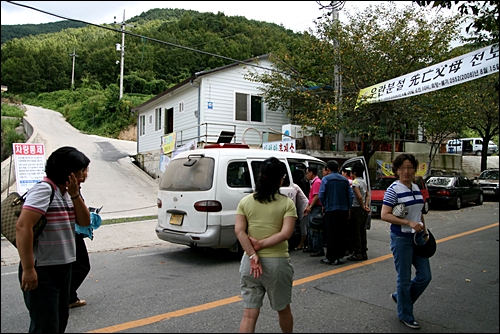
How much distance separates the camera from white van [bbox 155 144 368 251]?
6.45m

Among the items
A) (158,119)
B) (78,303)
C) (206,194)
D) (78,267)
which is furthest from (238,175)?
(158,119)

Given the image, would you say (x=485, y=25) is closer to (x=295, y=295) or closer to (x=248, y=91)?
(x=295, y=295)

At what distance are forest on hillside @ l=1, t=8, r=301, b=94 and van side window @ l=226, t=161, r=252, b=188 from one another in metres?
2.53

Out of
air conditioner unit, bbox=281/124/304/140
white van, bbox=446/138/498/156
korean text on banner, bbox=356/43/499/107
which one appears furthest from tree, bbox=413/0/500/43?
white van, bbox=446/138/498/156

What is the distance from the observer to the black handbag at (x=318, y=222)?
6.89 m

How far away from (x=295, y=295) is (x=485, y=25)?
4701 mm

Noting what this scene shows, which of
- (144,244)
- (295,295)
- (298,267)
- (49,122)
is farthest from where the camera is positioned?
(49,122)

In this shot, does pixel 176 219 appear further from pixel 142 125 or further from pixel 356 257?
pixel 142 125

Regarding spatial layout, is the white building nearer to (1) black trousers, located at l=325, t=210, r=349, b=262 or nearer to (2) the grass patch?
(2) the grass patch

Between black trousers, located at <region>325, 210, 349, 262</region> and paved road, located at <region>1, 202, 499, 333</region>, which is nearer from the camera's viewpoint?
paved road, located at <region>1, 202, 499, 333</region>

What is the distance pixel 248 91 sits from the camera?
1922 centimetres

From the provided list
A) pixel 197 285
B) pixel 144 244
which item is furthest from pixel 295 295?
pixel 144 244

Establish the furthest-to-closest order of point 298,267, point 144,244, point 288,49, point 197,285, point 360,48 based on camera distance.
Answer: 1. point 288,49
2. point 360,48
3. point 144,244
4. point 298,267
5. point 197,285

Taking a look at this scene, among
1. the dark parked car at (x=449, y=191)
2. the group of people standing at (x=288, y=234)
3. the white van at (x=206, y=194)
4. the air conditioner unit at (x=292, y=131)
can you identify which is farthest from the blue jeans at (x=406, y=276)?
the air conditioner unit at (x=292, y=131)
